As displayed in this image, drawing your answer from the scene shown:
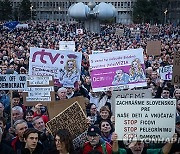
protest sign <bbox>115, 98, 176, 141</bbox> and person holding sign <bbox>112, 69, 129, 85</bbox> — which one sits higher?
person holding sign <bbox>112, 69, 129, 85</bbox>

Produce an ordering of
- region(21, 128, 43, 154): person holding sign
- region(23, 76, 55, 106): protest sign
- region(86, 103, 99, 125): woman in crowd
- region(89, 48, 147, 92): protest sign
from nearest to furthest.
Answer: region(21, 128, 43, 154): person holding sign → region(86, 103, 99, 125): woman in crowd → region(23, 76, 55, 106): protest sign → region(89, 48, 147, 92): protest sign

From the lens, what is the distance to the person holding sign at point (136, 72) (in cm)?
980

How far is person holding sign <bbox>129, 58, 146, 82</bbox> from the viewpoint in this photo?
9797 mm

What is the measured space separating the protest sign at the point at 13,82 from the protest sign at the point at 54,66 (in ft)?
7.13

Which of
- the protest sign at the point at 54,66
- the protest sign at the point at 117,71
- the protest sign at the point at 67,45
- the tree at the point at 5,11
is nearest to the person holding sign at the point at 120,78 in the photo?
the protest sign at the point at 117,71

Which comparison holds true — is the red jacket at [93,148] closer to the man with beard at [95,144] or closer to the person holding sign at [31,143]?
the man with beard at [95,144]

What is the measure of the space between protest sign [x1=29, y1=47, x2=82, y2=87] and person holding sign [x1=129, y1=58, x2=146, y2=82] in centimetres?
124

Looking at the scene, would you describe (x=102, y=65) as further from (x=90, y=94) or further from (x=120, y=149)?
(x=120, y=149)

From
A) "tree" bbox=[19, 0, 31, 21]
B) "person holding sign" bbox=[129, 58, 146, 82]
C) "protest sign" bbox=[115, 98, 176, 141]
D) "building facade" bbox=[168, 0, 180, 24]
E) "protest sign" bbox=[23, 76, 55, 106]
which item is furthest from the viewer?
"building facade" bbox=[168, 0, 180, 24]

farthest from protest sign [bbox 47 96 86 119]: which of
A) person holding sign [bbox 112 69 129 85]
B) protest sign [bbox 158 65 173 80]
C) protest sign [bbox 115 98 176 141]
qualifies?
protest sign [bbox 158 65 173 80]

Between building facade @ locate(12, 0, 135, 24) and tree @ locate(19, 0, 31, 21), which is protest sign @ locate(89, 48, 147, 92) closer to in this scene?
tree @ locate(19, 0, 31, 21)

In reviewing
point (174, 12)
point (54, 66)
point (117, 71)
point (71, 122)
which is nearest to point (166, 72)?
point (117, 71)

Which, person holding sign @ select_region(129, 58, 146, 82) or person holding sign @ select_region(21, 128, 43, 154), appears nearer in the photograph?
person holding sign @ select_region(21, 128, 43, 154)

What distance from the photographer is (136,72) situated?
9914mm
